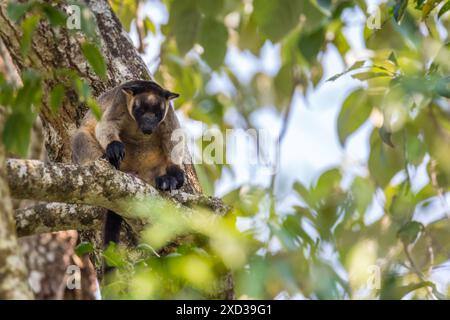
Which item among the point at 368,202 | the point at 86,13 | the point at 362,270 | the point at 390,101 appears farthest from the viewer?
the point at 368,202

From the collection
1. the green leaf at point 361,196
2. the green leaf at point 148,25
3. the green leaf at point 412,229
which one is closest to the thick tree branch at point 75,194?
the green leaf at point 361,196

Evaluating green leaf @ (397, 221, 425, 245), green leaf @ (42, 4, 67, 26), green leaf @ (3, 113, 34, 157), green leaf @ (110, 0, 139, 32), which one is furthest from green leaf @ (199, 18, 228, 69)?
green leaf @ (110, 0, 139, 32)

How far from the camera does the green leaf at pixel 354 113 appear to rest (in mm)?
7148

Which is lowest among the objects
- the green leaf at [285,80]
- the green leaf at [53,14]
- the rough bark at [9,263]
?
the rough bark at [9,263]

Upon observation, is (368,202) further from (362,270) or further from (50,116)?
(50,116)

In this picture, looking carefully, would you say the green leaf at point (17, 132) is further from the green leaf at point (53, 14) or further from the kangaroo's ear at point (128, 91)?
the kangaroo's ear at point (128, 91)

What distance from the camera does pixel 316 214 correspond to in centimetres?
474

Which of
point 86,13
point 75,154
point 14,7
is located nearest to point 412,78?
point 86,13

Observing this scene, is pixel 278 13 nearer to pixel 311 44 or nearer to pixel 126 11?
pixel 311 44

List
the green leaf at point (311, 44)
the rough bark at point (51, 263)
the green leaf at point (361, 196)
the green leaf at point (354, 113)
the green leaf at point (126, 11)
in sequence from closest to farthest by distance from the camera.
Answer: the green leaf at point (311, 44) < the green leaf at point (361, 196) < the green leaf at point (354, 113) < the rough bark at point (51, 263) < the green leaf at point (126, 11)

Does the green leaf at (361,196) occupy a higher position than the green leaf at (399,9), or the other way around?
the green leaf at (399,9)

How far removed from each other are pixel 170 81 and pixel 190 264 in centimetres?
653

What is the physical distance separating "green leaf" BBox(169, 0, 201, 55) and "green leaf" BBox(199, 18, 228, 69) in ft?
0.22

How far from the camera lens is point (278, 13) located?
5.77m
